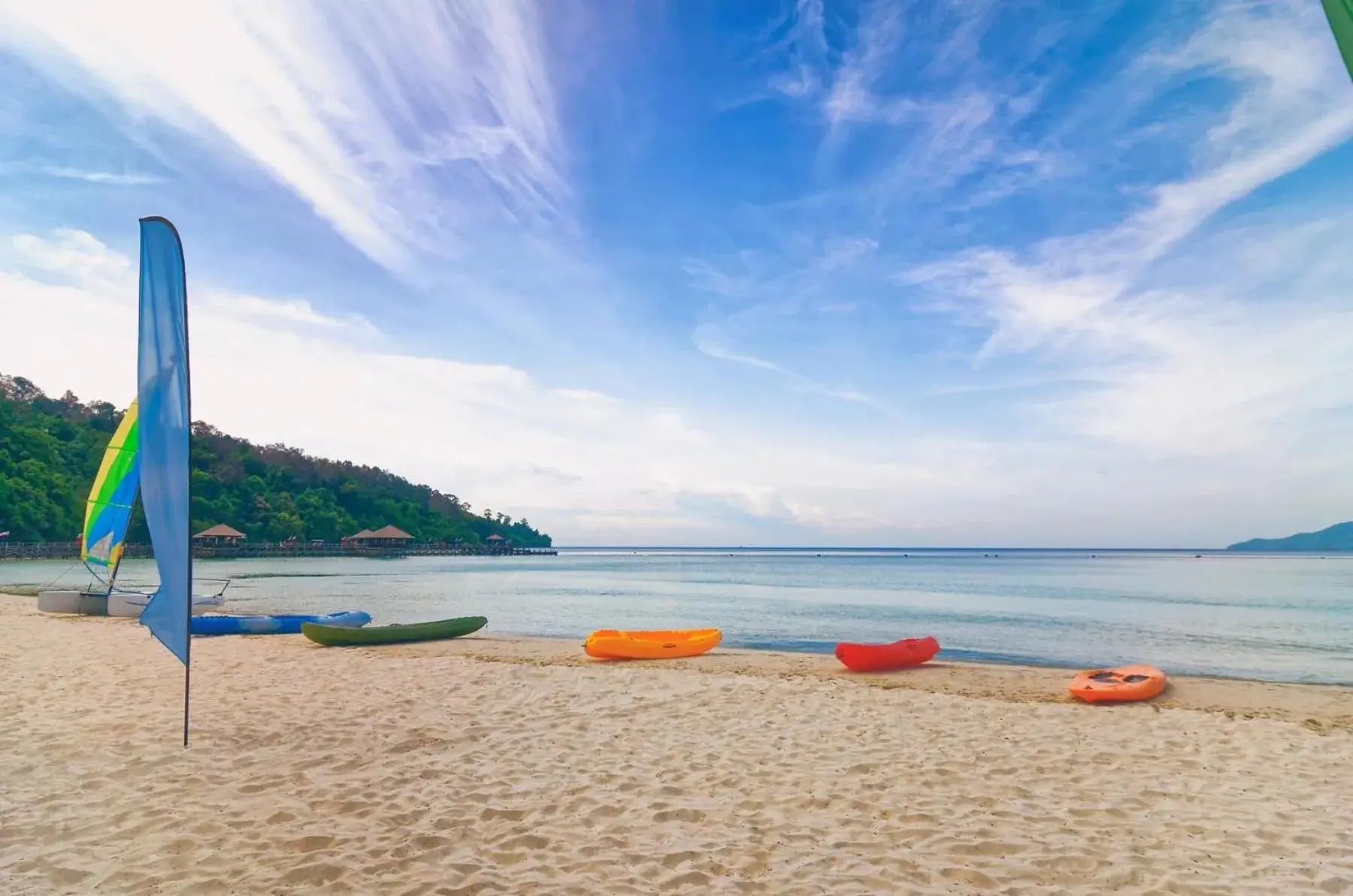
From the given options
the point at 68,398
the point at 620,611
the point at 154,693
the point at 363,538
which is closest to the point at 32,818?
the point at 154,693

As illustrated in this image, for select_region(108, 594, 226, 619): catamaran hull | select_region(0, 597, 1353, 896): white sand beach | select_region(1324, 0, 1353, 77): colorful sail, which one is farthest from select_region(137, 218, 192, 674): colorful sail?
select_region(108, 594, 226, 619): catamaran hull

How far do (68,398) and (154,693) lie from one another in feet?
298

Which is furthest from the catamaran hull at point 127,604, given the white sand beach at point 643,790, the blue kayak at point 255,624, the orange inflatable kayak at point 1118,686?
the orange inflatable kayak at point 1118,686

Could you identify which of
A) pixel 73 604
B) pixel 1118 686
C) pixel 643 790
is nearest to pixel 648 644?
pixel 1118 686

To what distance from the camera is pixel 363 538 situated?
A: 7919 centimetres

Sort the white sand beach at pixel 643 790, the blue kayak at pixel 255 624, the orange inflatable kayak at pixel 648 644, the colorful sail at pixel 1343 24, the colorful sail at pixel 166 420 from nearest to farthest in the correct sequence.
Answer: the colorful sail at pixel 1343 24, the white sand beach at pixel 643 790, the colorful sail at pixel 166 420, the orange inflatable kayak at pixel 648 644, the blue kayak at pixel 255 624

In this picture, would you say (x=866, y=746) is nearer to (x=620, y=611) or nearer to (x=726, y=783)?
(x=726, y=783)

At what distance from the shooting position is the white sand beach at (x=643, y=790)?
4145 millimetres

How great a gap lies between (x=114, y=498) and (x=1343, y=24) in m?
18.9

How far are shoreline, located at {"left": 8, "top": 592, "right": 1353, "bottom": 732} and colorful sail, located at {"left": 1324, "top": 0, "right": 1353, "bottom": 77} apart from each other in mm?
9729

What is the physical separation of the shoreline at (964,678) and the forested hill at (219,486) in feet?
135

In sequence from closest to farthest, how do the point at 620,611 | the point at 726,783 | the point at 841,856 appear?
1. the point at 841,856
2. the point at 726,783
3. the point at 620,611

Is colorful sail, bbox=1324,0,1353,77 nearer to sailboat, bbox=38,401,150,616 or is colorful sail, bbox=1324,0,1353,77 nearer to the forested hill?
sailboat, bbox=38,401,150,616

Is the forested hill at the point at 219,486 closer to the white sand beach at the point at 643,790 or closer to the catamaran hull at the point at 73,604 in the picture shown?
the catamaran hull at the point at 73,604
